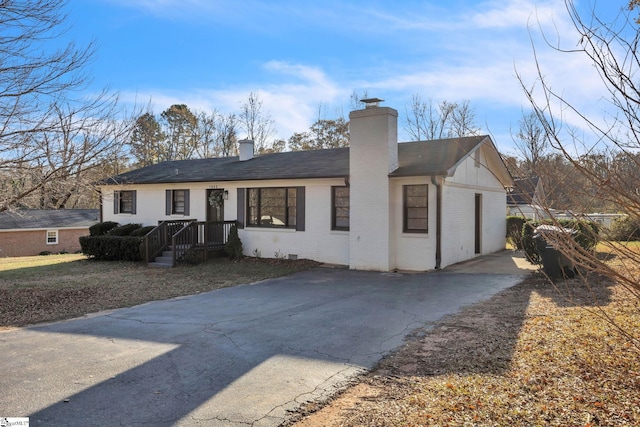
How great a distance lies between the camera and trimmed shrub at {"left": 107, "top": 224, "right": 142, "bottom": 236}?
17281 mm

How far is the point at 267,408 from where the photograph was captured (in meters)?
3.95

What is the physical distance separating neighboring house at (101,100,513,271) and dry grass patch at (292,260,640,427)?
5.03 m

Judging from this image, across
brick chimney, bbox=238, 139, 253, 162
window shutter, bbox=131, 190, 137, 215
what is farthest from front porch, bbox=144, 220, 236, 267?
brick chimney, bbox=238, 139, 253, 162

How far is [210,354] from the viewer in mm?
5492

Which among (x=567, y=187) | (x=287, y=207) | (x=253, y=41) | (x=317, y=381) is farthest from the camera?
(x=287, y=207)

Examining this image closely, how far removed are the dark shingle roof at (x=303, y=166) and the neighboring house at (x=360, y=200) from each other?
0.05 m

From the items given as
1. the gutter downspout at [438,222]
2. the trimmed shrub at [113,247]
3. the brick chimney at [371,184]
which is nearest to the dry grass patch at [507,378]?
the gutter downspout at [438,222]

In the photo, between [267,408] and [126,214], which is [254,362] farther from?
[126,214]

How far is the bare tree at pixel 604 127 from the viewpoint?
2.89 metres

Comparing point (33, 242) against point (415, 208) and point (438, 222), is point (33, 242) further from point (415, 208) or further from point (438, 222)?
point (438, 222)

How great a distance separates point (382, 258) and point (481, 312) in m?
5.28

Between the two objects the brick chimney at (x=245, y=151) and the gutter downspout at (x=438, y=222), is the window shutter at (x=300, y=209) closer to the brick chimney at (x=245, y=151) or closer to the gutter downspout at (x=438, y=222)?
the gutter downspout at (x=438, y=222)

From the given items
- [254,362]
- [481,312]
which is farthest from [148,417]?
[481,312]

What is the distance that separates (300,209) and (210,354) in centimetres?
933
